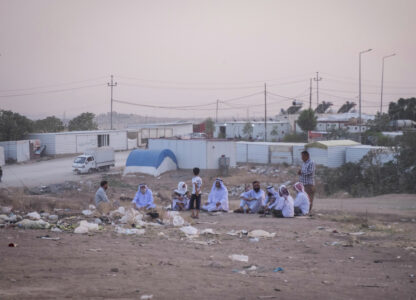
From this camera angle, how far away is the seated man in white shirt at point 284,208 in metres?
11.6

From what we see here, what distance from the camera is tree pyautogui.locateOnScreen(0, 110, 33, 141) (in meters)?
43.3

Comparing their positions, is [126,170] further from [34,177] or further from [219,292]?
[219,292]

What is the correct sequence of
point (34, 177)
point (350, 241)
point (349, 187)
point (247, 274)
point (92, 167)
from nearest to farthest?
1. point (247, 274)
2. point (350, 241)
3. point (349, 187)
4. point (34, 177)
5. point (92, 167)

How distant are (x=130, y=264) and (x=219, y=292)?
1688 millimetres

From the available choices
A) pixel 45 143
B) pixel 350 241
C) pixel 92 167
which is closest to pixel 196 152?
pixel 92 167

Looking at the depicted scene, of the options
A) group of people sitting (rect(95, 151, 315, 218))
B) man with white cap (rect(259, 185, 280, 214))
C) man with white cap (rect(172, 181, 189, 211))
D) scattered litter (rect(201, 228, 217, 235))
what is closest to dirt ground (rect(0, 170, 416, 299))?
scattered litter (rect(201, 228, 217, 235))

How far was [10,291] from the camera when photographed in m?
5.03

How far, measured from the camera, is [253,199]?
13.0 m

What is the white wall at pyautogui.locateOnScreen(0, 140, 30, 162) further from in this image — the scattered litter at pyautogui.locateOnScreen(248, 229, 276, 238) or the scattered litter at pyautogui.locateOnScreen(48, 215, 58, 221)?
the scattered litter at pyautogui.locateOnScreen(248, 229, 276, 238)

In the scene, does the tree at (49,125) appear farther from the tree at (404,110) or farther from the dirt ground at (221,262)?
the dirt ground at (221,262)

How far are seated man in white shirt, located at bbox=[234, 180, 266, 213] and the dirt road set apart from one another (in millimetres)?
15320

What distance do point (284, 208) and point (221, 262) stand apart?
5089mm

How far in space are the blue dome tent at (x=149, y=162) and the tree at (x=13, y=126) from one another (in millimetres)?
17796

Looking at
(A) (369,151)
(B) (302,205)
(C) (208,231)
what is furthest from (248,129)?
(C) (208,231)
